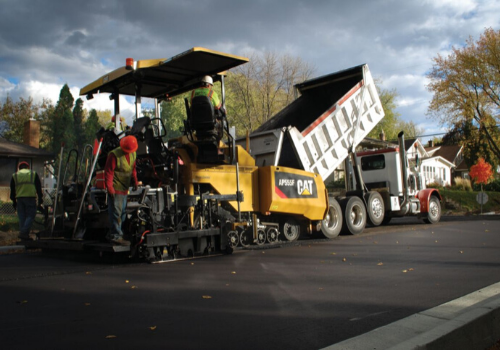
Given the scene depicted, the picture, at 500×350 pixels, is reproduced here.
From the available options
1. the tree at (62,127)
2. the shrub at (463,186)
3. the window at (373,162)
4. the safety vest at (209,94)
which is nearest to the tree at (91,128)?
the tree at (62,127)

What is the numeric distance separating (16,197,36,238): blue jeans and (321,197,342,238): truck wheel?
638 cm

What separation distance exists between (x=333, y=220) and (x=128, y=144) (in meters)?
6.02

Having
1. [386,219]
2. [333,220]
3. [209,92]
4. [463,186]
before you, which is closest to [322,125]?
[333,220]

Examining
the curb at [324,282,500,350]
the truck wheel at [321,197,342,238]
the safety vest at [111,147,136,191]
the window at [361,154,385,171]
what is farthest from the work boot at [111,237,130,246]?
the window at [361,154,385,171]

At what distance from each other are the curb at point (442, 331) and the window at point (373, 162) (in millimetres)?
11185

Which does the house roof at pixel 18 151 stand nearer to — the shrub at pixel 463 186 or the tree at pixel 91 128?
the tree at pixel 91 128

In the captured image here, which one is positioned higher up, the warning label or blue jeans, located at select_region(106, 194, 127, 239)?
the warning label

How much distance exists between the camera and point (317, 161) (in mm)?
10977

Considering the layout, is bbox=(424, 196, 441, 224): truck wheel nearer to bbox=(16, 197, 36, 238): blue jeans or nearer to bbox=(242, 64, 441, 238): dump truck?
bbox=(242, 64, 441, 238): dump truck

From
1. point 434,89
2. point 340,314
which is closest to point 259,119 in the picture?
point 434,89

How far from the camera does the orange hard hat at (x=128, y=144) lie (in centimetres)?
709

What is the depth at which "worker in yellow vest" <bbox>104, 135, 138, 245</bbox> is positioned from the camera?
6.96 m

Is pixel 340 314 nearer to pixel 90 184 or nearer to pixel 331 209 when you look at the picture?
pixel 90 184

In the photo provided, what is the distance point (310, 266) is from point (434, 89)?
104 feet
